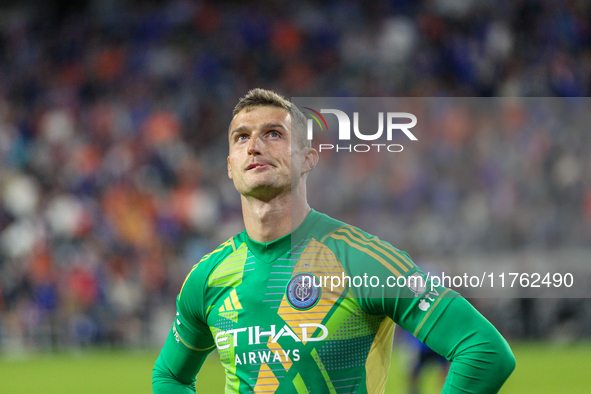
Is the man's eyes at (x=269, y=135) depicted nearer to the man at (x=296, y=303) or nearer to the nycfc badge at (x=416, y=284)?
the man at (x=296, y=303)

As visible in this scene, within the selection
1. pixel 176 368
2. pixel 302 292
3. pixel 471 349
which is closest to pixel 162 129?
pixel 176 368

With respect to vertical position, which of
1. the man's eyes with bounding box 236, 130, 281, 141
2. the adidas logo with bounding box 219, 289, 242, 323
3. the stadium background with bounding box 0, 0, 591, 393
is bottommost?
the adidas logo with bounding box 219, 289, 242, 323

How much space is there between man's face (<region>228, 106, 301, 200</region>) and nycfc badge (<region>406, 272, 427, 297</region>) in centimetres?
82

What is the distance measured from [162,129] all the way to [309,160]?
1308 cm

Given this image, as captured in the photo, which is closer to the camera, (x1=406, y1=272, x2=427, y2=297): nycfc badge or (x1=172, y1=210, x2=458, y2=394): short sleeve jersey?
(x1=406, y1=272, x2=427, y2=297): nycfc badge

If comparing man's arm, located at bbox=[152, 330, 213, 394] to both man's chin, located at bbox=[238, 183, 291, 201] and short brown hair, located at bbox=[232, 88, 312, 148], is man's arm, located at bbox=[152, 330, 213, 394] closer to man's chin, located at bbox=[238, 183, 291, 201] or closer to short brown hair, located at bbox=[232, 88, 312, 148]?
man's chin, located at bbox=[238, 183, 291, 201]

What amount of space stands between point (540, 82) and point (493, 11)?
341 cm

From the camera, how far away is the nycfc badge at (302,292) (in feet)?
11.0

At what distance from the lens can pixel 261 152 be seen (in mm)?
3521

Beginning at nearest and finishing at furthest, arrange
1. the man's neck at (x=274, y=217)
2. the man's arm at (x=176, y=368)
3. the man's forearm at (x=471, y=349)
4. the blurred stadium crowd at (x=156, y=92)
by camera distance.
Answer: the man's forearm at (x=471, y=349), the man's neck at (x=274, y=217), the man's arm at (x=176, y=368), the blurred stadium crowd at (x=156, y=92)

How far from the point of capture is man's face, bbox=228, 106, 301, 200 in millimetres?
3516

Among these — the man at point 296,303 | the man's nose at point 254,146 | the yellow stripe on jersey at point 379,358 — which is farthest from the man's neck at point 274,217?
the yellow stripe on jersey at point 379,358

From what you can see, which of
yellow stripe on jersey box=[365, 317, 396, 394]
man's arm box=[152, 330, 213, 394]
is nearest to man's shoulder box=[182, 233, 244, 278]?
man's arm box=[152, 330, 213, 394]

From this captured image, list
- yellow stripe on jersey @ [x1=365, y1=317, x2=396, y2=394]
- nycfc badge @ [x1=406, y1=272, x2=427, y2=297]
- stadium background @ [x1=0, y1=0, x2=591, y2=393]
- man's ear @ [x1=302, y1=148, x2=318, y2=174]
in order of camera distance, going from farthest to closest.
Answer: stadium background @ [x1=0, y1=0, x2=591, y2=393]
man's ear @ [x1=302, y1=148, x2=318, y2=174]
yellow stripe on jersey @ [x1=365, y1=317, x2=396, y2=394]
nycfc badge @ [x1=406, y1=272, x2=427, y2=297]
